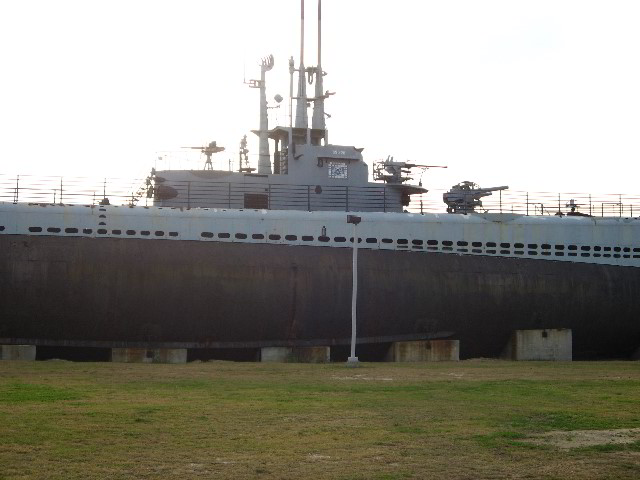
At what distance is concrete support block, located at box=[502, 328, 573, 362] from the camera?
106 ft

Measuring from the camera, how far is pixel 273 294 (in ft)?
97.4

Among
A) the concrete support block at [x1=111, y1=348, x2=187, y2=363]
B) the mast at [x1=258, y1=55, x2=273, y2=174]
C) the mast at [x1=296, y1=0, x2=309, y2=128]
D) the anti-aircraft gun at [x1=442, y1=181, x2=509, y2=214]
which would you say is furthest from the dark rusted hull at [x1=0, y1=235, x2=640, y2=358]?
the mast at [x1=258, y1=55, x2=273, y2=174]

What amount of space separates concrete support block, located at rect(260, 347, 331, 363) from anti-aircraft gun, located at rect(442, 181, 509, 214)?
35.7 feet

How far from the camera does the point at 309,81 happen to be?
39969mm

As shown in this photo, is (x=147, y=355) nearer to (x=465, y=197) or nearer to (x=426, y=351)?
(x=426, y=351)

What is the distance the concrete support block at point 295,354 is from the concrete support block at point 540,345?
7043 millimetres

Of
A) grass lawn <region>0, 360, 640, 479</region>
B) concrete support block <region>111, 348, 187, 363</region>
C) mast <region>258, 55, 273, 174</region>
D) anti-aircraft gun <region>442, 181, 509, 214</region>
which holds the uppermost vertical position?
mast <region>258, 55, 273, 174</region>

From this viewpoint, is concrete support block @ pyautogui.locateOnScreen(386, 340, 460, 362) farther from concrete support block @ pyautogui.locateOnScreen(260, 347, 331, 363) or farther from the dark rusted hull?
concrete support block @ pyautogui.locateOnScreen(260, 347, 331, 363)

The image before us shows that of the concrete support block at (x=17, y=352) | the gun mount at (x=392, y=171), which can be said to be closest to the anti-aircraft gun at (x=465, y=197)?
the gun mount at (x=392, y=171)

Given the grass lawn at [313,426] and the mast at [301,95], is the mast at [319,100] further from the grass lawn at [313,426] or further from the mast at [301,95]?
the grass lawn at [313,426]

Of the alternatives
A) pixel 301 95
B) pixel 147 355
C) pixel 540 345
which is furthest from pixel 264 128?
pixel 540 345

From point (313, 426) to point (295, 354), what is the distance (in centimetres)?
1588

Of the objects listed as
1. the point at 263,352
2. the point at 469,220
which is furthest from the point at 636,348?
the point at 263,352

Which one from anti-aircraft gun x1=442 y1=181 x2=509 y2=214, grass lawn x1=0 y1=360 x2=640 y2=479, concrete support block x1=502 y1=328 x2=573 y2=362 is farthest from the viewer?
anti-aircraft gun x1=442 y1=181 x2=509 y2=214
